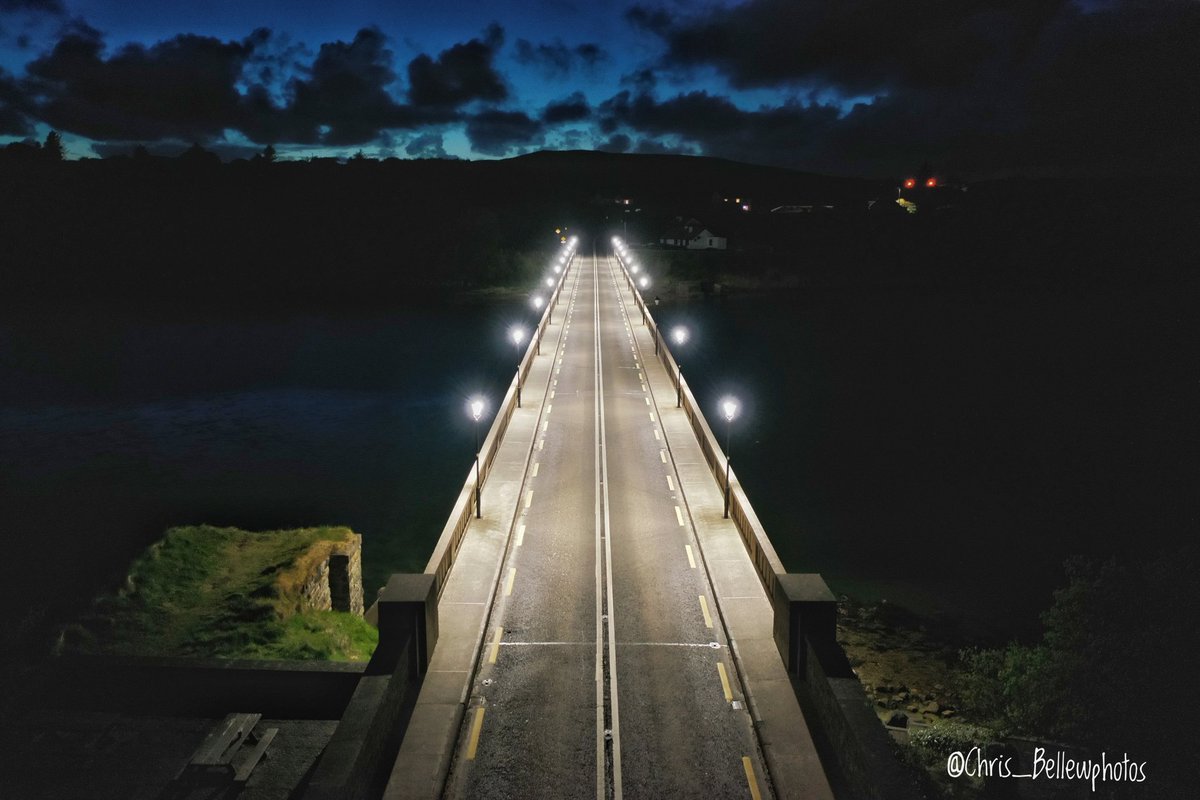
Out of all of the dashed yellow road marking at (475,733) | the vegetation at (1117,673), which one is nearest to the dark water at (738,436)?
the vegetation at (1117,673)

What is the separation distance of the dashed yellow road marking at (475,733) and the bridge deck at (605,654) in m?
0.03

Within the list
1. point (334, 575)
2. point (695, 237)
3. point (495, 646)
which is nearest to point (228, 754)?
point (495, 646)

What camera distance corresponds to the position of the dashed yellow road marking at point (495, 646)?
63.5 feet

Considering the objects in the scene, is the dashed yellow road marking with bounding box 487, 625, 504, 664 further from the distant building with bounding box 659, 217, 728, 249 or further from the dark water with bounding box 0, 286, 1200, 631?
the distant building with bounding box 659, 217, 728, 249

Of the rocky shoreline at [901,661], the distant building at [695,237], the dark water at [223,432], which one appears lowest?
the rocky shoreline at [901,661]

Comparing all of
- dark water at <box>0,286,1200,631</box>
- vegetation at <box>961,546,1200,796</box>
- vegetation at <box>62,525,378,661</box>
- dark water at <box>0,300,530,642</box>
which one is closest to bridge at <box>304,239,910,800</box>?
vegetation at <box>62,525,378,661</box>

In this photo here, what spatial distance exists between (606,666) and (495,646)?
9.30 ft

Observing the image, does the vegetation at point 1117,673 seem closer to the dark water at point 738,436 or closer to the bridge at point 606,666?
the bridge at point 606,666

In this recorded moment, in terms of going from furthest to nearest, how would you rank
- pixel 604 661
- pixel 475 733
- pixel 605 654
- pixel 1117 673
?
pixel 1117 673 < pixel 605 654 < pixel 604 661 < pixel 475 733

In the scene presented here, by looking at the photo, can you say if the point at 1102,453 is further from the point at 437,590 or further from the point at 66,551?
the point at 66,551

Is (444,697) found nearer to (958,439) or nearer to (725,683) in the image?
(725,683)

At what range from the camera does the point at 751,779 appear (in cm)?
1524

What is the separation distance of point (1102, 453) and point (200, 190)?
651ft

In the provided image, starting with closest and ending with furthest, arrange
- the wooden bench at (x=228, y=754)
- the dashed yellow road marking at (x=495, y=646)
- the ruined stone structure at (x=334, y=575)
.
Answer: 1. the wooden bench at (x=228, y=754)
2. the dashed yellow road marking at (x=495, y=646)
3. the ruined stone structure at (x=334, y=575)
